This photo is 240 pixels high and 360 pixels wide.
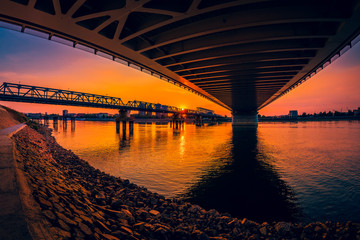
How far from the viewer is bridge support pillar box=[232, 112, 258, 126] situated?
9631 centimetres

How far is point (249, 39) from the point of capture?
1486cm

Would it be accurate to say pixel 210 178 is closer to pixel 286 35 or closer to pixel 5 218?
pixel 5 218

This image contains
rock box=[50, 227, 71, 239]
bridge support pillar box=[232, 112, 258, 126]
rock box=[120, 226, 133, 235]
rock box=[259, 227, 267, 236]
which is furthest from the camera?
bridge support pillar box=[232, 112, 258, 126]

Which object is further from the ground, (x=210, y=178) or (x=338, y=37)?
(x=338, y=37)

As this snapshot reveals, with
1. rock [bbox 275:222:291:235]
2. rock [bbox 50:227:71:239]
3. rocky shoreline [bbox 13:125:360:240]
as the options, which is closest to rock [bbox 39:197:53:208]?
rocky shoreline [bbox 13:125:360:240]

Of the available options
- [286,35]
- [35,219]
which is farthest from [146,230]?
[286,35]

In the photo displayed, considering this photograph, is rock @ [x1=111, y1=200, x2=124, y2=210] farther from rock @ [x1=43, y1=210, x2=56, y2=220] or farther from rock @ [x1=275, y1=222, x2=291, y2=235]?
rock @ [x1=275, y1=222, x2=291, y2=235]

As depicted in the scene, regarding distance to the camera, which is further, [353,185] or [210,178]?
[210,178]

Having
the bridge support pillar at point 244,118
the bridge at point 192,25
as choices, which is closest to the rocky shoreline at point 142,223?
the bridge at point 192,25

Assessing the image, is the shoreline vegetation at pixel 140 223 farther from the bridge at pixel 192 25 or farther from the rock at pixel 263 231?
the bridge at pixel 192 25

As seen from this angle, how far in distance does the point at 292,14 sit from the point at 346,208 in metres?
12.2

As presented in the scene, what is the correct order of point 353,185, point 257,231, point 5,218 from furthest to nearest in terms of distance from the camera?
1. point 353,185
2. point 257,231
3. point 5,218

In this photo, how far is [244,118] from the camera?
97.4 m

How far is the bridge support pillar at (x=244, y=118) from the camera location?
9631 centimetres
